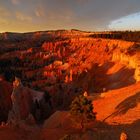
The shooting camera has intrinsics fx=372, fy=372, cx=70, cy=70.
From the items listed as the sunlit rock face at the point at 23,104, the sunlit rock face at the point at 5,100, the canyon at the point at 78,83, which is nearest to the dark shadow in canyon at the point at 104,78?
the canyon at the point at 78,83

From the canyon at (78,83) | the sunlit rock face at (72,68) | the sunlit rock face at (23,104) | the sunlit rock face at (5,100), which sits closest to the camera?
the canyon at (78,83)

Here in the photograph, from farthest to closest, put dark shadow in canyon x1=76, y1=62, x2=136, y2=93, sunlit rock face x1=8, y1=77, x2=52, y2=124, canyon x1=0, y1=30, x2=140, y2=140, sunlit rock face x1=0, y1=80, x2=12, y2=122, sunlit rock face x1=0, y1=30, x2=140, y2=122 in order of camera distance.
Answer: sunlit rock face x1=0, y1=30, x2=140, y2=122, dark shadow in canyon x1=76, y1=62, x2=136, y2=93, sunlit rock face x1=0, y1=80, x2=12, y2=122, sunlit rock face x1=8, y1=77, x2=52, y2=124, canyon x1=0, y1=30, x2=140, y2=140

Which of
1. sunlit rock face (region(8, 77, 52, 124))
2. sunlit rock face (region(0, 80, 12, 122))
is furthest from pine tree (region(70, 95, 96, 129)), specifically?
sunlit rock face (region(0, 80, 12, 122))

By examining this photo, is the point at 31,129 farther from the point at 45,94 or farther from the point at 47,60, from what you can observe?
the point at 47,60

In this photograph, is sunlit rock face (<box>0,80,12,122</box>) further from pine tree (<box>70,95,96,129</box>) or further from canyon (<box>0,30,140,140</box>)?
pine tree (<box>70,95,96,129</box>)

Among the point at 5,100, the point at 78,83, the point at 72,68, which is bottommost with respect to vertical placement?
the point at 78,83

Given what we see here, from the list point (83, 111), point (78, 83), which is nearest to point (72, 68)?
point (78, 83)

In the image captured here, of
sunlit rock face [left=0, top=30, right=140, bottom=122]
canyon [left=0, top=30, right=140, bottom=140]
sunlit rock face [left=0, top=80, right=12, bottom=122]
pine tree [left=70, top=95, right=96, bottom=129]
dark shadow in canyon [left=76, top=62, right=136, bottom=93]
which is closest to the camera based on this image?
pine tree [left=70, top=95, right=96, bottom=129]

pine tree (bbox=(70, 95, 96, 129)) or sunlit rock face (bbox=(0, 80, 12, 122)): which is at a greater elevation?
pine tree (bbox=(70, 95, 96, 129))

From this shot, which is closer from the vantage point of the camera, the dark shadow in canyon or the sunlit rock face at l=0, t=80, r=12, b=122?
the sunlit rock face at l=0, t=80, r=12, b=122

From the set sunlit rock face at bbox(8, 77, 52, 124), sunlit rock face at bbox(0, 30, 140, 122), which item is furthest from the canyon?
sunlit rock face at bbox(8, 77, 52, 124)

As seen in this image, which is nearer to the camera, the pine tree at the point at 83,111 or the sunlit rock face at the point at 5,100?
the pine tree at the point at 83,111

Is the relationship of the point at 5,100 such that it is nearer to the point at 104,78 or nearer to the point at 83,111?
the point at 83,111

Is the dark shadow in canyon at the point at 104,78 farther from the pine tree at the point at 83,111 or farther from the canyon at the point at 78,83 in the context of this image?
the pine tree at the point at 83,111
